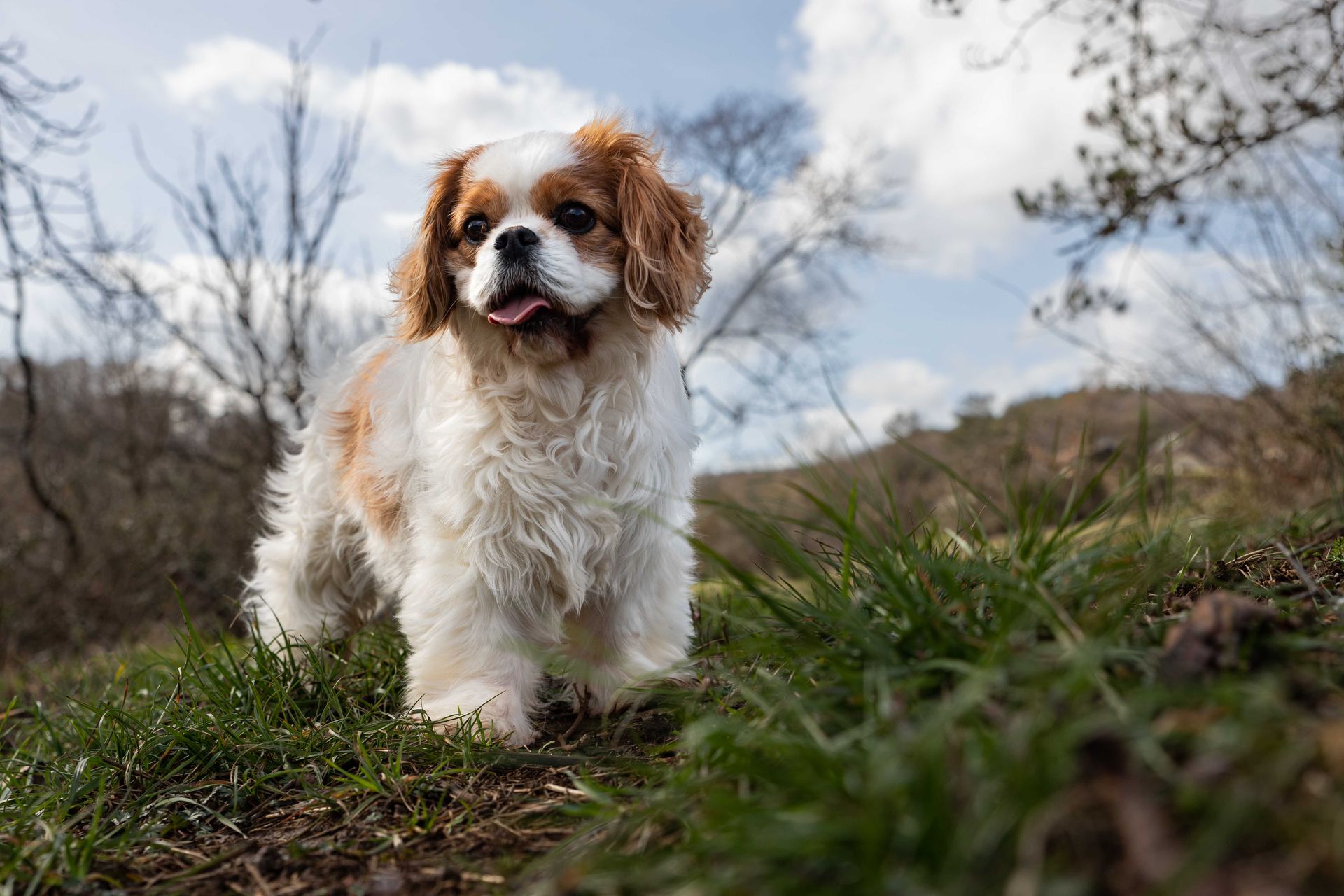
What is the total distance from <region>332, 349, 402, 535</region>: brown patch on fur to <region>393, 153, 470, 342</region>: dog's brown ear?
62cm

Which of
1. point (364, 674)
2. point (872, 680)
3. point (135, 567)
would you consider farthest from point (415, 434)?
point (135, 567)

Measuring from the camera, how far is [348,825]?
219 cm

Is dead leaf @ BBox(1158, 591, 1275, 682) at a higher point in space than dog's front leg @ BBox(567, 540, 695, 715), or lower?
lower

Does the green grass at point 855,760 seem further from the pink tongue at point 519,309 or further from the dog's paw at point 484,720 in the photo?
the pink tongue at point 519,309

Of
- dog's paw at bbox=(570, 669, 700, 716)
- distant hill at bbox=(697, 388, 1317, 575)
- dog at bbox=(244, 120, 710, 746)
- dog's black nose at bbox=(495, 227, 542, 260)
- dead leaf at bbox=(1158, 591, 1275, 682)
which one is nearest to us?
dead leaf at bbox=(1158, 591, 1275, 682)

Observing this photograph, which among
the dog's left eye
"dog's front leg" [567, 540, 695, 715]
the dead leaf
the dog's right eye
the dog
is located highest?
the dog's right eye

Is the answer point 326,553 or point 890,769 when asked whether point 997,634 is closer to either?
point 890,769

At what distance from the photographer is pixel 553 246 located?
3.05m

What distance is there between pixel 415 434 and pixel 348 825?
1.67 meters

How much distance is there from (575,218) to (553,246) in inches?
9.8

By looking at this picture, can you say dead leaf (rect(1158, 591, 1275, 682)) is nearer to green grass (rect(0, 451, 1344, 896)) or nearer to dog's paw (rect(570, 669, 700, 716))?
green grass (rect(0, 451, 1344, 896))

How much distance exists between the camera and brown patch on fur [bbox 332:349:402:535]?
3.73 metres

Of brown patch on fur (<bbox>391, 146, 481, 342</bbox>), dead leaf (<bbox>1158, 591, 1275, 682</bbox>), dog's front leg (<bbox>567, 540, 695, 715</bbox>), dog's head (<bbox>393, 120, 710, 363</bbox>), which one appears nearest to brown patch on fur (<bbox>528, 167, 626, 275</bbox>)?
dog's head (<bbox>393, 120, 710, 363</bbox>)

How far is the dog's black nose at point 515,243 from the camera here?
9.84ft
